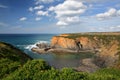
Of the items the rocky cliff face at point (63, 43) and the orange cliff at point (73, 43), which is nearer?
the orange cliff at point (73, 43)

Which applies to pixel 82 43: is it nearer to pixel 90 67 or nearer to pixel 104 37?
pixel 104 37

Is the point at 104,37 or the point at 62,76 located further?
the point at 104,37

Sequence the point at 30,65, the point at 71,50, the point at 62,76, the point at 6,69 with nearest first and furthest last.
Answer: the point at 62,76 < the point at 30,65 < the point at 6,69 < the point at 71,50

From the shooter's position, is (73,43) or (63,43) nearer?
(73,43)

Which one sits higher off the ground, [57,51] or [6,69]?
[6,69]

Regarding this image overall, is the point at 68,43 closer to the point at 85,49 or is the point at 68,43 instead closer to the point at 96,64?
the point at 85,49

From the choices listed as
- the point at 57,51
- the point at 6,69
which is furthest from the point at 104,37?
the point at 6,69

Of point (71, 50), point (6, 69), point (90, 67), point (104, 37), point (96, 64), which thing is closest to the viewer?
point (6, 69)

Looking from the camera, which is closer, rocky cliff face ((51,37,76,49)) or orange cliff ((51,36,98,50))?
A: orange cliff ((51,36,98,50))

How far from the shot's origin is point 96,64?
86.4 m

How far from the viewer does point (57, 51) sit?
128 metres

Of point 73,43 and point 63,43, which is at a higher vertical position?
point 73,43

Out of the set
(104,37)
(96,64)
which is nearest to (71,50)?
(104,37)

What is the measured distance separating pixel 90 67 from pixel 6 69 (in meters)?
62.4
